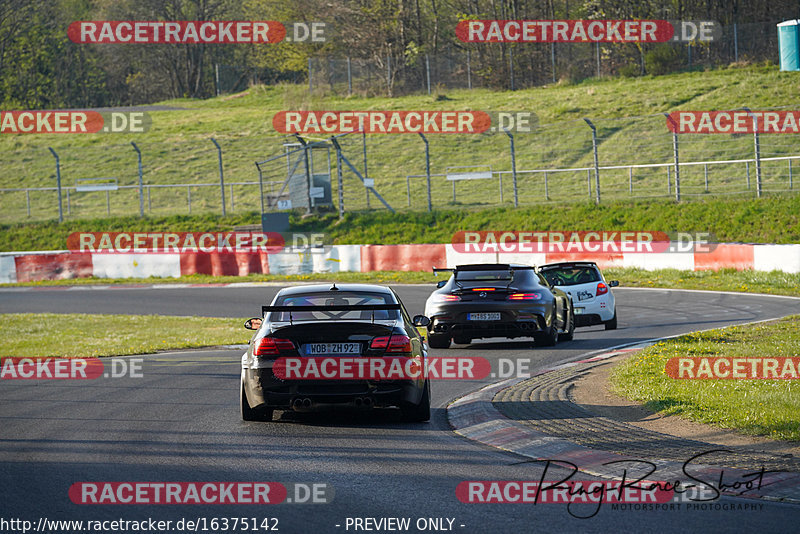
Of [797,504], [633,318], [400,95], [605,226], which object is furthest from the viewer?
[400,95]

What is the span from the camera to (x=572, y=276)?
19391 mm

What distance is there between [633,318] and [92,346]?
10.3 metres

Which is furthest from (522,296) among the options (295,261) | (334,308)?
(295,261)

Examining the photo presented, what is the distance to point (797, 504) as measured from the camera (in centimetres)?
604

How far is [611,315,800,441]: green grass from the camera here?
328 inches

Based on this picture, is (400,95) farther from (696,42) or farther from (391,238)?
(391,238)

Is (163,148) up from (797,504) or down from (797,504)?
up

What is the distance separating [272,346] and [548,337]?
7.29 meters

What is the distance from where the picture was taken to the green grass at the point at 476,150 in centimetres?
3750

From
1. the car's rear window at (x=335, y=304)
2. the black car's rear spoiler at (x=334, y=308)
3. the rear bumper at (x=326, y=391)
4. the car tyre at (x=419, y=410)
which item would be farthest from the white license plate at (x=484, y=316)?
the rear bumper at (x=326, y=391)

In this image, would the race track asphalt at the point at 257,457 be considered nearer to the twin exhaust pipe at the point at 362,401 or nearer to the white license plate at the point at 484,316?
the twin exhaust pipe at the point at 362,401

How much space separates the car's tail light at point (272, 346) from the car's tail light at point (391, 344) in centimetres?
74

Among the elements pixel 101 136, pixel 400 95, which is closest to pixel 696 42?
pixel 400 95

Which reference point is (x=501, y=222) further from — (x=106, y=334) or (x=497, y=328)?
(x=497, y=328)
